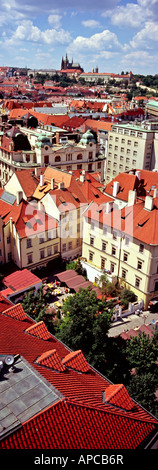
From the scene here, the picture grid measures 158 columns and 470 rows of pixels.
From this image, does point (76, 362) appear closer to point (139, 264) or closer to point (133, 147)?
point (139, 264)

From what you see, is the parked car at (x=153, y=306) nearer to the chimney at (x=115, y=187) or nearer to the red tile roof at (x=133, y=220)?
the red tile roof at (x=133, y=220)

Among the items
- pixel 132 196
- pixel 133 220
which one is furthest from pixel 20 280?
pixel 132 196

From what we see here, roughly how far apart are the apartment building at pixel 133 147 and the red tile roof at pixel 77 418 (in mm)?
68663

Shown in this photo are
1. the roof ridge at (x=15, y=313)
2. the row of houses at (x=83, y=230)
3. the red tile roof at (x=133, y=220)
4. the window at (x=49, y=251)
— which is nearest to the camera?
A: the roof ridge at (x=15, y=313)

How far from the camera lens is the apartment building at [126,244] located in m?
40.6

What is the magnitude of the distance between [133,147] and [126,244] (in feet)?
152

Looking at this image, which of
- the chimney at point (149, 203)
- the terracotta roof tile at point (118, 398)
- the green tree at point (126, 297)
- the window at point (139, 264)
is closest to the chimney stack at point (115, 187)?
the chimney at point (149, 203)

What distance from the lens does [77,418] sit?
14.6 meters

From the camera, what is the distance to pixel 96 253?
48031 mm

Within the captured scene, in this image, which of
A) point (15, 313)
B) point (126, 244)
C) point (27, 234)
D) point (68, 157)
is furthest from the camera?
point (68, 157)

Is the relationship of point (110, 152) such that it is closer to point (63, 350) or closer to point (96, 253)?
point (96, 253)

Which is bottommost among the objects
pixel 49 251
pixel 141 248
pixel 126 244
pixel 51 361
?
pixel 49 251
